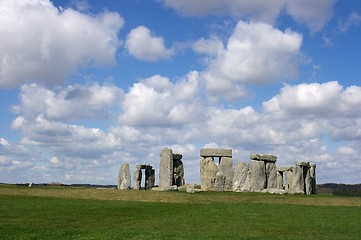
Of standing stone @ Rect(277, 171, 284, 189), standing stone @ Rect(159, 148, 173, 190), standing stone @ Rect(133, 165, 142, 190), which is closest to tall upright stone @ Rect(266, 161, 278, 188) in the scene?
standing stone @ Rect(277, 171, 284, 189)

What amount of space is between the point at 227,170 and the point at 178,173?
5120mm

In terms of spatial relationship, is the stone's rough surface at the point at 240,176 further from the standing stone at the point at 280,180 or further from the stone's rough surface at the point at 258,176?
the standing stone at the point at 280,180

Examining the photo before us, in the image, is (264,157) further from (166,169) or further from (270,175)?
(166,169)

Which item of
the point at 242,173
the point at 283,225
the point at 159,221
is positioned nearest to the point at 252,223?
the point at 283,225

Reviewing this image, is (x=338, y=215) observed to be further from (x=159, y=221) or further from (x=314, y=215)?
(x=159, y=221)

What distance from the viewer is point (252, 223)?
2139cm

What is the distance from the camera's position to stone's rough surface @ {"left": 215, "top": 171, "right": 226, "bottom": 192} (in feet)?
150

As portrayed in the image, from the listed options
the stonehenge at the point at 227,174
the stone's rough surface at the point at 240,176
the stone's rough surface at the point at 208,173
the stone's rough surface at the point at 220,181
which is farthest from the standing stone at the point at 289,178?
the stone's rough surface at the point at 208,173

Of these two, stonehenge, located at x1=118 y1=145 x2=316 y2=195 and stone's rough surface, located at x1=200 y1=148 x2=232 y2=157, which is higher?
stone's rough surface, located at x1=200 y1=148 x2=232 y2=157

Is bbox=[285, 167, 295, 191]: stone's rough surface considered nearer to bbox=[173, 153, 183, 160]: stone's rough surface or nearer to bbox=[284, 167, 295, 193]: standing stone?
bbox=[284, 167, 295, 193]: standing stone

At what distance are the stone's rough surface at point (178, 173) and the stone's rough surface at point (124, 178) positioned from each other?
4.75 m

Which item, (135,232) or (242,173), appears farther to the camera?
(242,173)

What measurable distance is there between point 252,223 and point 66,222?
27.2ft

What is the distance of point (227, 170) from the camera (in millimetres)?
46469
